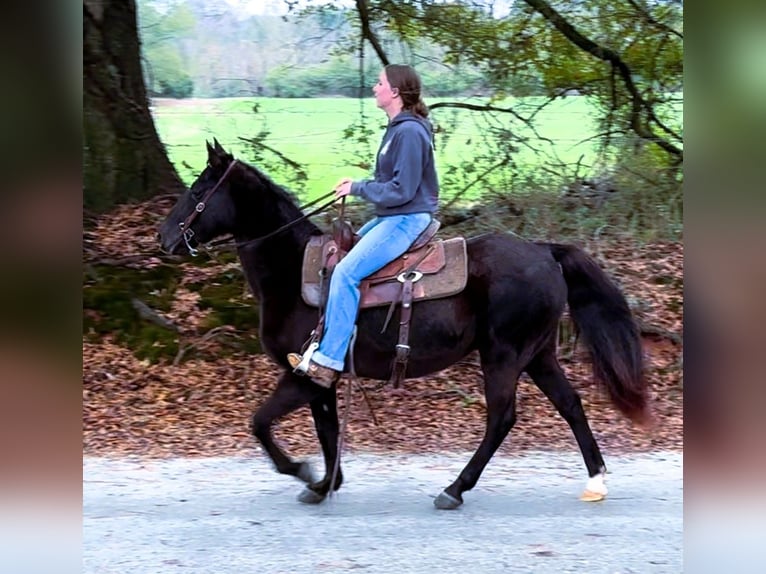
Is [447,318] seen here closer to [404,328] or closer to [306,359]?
[404,328]

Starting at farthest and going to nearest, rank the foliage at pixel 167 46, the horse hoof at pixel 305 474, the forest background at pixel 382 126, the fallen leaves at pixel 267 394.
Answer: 1. the foliage at pixel 167 46
2. the forest background at pixel 382 126
3. the fallen leaves at pixel 267 394
4. the horse hoof at pixel 305 474


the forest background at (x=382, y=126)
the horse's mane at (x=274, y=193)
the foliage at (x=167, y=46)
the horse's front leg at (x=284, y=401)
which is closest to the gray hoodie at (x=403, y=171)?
the horse's mane at (x=274, y=193)

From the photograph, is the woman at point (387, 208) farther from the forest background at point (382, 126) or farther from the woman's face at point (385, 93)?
the forest background at point (382, 126)

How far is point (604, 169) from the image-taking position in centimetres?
1047

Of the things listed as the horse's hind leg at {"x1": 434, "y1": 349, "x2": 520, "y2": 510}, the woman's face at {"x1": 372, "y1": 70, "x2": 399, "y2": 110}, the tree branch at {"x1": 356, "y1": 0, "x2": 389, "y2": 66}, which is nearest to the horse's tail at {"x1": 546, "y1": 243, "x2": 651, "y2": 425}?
the horse's hind leg at {"x1": 434, "y1": 349, "x2": 520, "y2": 510}

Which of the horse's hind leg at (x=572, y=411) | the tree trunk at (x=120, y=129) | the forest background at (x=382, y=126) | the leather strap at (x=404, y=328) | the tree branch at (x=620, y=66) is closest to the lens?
the leather strap at (x=404, y=328)

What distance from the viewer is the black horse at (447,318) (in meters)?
5.94

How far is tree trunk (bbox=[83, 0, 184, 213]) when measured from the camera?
988cm
